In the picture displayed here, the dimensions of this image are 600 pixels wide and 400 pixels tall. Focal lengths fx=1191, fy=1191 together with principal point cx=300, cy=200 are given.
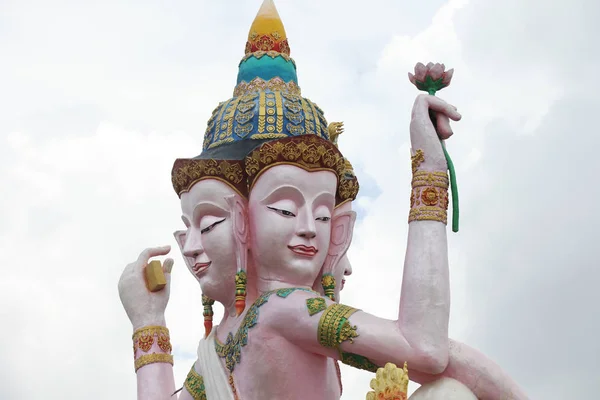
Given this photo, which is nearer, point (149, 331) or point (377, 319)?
point (377, 319)

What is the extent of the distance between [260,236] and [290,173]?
0.54 metres

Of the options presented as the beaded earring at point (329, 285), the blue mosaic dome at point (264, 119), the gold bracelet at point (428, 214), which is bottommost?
the gold bracelet at point (428, 214)

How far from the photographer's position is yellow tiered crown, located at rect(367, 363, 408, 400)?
8.19 metres

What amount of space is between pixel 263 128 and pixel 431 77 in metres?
1.47

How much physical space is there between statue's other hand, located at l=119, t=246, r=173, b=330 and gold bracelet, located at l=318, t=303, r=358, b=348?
83.1 inches

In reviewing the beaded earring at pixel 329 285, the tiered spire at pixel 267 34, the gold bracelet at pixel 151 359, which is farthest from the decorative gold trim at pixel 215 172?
the gold bracelet at pixel 151 359

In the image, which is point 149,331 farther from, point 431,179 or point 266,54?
point 431,179

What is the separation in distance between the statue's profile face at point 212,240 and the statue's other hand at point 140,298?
0.79 metres

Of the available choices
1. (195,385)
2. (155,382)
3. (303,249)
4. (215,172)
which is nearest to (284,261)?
(303,249)

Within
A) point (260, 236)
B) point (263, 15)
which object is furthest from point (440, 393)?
point (263, 15)

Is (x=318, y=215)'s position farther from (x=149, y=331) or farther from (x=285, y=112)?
(x=149, y=331)

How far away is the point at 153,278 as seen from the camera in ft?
33.4

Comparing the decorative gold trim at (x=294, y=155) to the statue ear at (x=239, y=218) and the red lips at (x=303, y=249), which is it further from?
the red lips at (x=303, y=249)

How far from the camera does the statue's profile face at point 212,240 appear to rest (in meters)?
9.38
